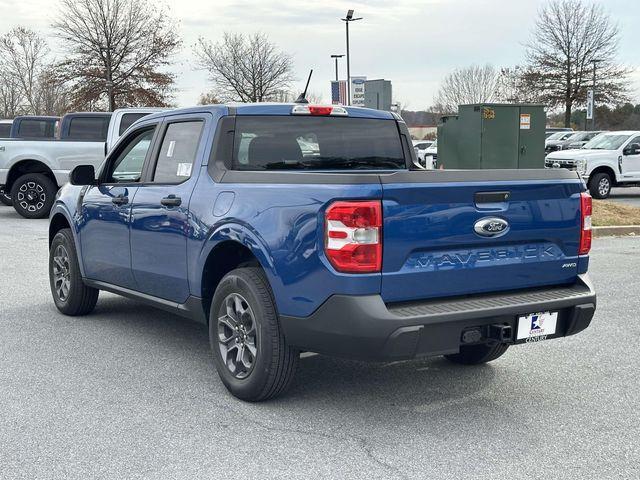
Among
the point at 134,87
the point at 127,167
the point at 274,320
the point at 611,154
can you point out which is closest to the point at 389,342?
the point at 274,320

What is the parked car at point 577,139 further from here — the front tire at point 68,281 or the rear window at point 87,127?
the front tire at point 68,281

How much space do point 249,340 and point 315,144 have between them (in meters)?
1.48

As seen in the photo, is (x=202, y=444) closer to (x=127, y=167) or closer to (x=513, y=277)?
(x=513, y=277)

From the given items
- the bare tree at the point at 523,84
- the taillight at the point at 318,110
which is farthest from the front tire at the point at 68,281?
the bare tree at the point at 523,84

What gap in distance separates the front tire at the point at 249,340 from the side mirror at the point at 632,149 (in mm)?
18467

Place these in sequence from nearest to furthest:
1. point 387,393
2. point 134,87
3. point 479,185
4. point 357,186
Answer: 1. point 357,186
2. point 479,185
3. point 387,393
4. point 134,87

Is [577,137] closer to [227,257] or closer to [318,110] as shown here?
[318,110]

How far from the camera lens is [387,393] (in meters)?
4.97

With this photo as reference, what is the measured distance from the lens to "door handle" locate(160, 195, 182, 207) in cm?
530

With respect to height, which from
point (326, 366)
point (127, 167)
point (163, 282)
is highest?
point (127, 167)

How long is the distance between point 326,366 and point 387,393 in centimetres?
72

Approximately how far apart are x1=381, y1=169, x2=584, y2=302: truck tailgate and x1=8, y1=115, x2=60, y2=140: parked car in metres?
17.5

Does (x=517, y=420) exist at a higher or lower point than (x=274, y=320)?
lower

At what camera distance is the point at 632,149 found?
69.8 ft
